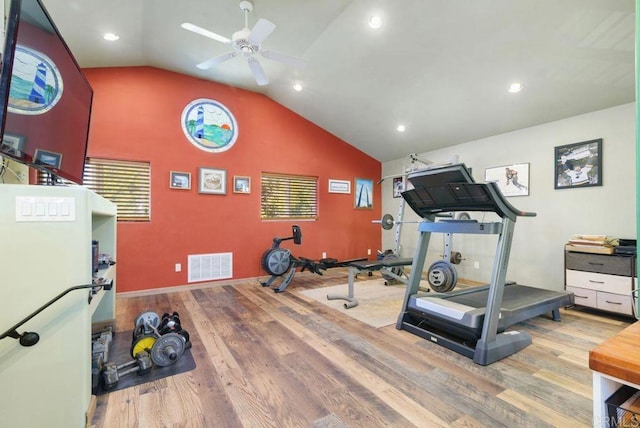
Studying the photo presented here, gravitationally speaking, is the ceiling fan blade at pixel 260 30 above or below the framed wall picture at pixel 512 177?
above

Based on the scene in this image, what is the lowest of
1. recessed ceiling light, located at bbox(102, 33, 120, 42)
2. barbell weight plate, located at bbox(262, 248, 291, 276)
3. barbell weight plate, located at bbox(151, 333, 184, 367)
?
barbell weight plate, located at bbox(151, 333, 184, 367)

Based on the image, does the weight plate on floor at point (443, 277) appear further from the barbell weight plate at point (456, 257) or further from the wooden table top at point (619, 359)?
the wooden table top at point (619, 359)

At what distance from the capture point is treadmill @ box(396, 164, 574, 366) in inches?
87.3

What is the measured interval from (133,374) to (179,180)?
296 cm

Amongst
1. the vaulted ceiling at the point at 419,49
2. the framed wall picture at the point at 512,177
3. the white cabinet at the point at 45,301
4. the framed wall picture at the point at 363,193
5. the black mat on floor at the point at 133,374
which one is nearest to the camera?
the white cabinet at the point at 45,301

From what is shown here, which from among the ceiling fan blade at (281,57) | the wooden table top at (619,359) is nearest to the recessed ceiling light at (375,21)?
the ceiling fan blade at (281,57)

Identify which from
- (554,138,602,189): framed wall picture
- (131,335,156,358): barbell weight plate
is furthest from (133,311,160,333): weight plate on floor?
(554,138,602,189): framed wall picture

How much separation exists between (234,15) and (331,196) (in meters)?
3.61

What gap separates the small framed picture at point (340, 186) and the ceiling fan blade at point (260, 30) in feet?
11.4

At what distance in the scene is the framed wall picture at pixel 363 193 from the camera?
20.7 ft

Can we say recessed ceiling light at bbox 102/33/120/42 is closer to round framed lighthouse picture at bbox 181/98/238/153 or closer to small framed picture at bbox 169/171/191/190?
round framed lighthouse picture at bbox 181/98/238/153

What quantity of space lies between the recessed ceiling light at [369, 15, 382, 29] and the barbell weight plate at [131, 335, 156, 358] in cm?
377

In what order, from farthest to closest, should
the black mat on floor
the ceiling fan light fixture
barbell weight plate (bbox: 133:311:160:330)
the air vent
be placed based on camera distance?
the air vent
the ceiling fan light fixture
barbell weight plate (bbox: 133:311:160:330)
the black mat on floor

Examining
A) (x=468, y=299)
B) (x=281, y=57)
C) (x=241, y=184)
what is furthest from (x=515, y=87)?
(x=241, y=184)
